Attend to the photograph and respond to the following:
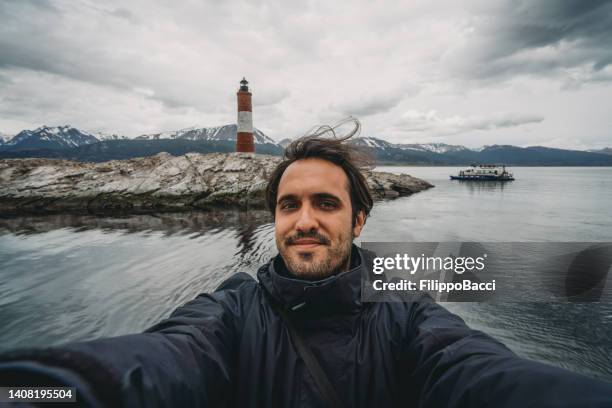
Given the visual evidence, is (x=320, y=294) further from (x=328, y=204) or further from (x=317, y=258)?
(x=328, y=204)

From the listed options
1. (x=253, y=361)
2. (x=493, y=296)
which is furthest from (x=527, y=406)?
(x=493, y=296)

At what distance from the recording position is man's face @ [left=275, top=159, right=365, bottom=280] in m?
2.86

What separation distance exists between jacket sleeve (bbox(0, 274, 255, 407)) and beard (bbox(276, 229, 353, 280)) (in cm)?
64

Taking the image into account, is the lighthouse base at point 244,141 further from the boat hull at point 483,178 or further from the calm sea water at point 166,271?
the boat hull at point 483,178

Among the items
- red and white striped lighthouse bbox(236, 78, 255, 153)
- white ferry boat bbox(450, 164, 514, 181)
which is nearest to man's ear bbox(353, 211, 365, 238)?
red and white striped lighthouse bbox(236, 78, 255, 153)

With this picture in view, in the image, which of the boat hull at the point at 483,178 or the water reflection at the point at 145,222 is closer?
the water reflection at the point at 145,222

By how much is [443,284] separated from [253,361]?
1089 centimetres

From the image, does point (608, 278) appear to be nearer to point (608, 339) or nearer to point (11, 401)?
point (608, 339)

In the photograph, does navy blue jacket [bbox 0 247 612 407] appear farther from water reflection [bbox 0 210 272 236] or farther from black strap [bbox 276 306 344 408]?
water reflection [bbox 0 210 272 236]

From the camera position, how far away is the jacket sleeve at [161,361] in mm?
1222

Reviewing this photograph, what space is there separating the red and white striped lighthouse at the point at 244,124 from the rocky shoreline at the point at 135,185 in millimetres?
3219

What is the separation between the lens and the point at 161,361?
5.52 ft

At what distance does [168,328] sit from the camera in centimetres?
218

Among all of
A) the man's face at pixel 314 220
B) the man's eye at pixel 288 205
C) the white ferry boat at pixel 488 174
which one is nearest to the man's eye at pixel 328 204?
the man's face at pixel 314 220
